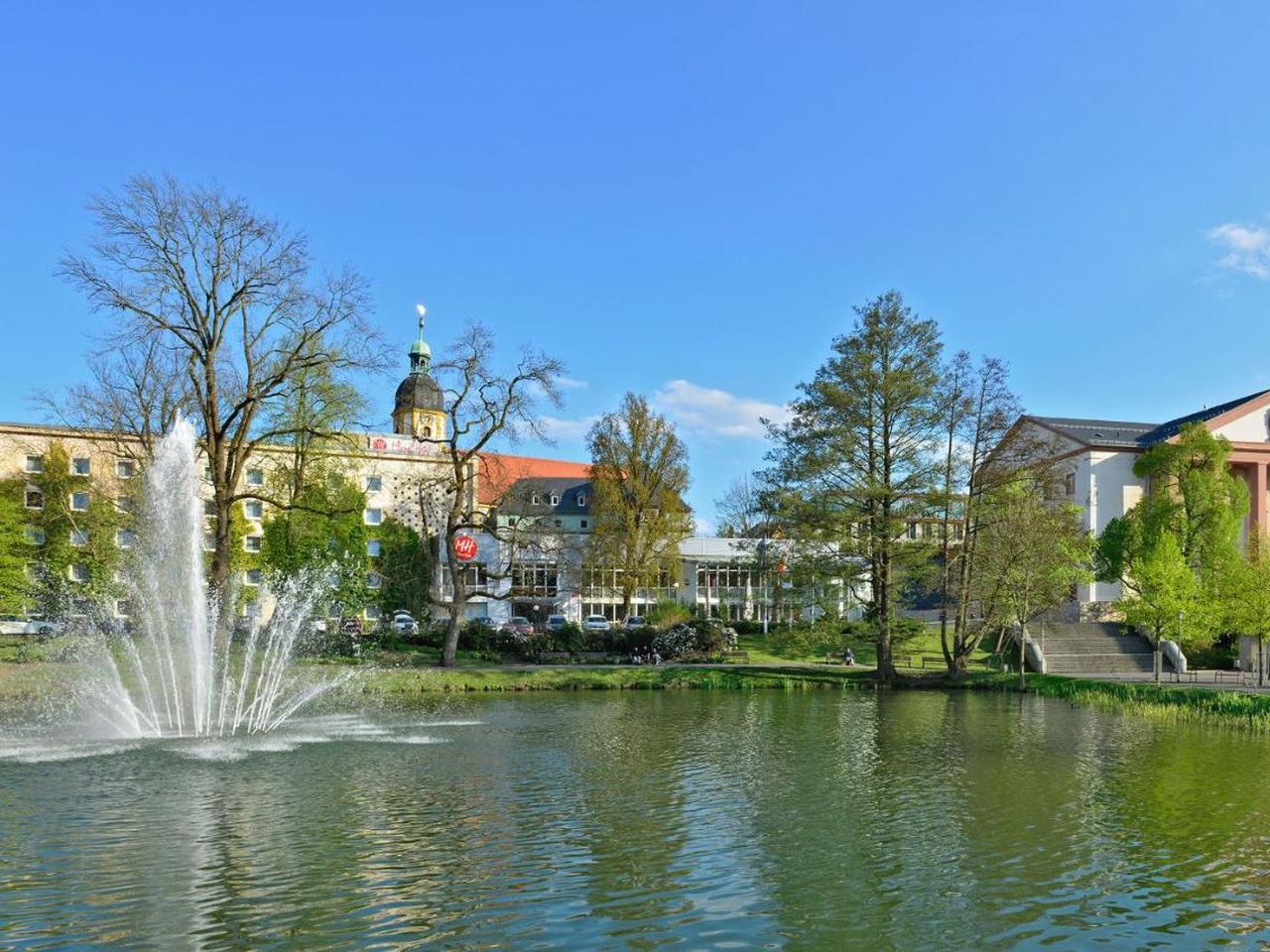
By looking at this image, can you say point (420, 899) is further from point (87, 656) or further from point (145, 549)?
point (145, 549)

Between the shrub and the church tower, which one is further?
the church tower

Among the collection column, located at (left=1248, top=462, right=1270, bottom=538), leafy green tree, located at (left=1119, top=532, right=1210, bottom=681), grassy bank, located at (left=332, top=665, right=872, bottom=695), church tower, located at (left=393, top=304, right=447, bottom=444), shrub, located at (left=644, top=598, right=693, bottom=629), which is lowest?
grassy bank, located at (left=332, top=665, right=872, bottom=695)

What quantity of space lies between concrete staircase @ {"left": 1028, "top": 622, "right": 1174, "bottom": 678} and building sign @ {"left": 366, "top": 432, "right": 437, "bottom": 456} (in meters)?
43.3

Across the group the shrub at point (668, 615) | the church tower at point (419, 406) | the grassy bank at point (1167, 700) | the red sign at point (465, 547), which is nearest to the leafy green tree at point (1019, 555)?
the grassy bank at point (1167, 700)

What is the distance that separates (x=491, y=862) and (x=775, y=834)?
3.77 metres

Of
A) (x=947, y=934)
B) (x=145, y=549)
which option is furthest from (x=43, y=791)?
(x=145, y=549)

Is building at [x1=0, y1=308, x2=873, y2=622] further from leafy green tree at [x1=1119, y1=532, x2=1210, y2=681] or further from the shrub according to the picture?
leafy green tree at [x1=1119, y1=532, x2=1210, y2=681]

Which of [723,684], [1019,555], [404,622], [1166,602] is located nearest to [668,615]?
[723,684]

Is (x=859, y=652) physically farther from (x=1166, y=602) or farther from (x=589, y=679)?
(x=589, y=679)

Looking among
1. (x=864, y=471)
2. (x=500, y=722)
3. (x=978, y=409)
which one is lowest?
(x=500, y=722)

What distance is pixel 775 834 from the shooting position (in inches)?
509

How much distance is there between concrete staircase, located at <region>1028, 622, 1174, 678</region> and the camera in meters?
43.0

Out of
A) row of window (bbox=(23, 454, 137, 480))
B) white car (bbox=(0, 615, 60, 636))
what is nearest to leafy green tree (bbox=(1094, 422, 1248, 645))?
white car (bbox=(0, 615, 60, 636))

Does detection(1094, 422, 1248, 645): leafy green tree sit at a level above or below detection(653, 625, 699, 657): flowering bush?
above
